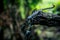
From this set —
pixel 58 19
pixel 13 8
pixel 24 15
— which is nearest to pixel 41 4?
pixel 24 15

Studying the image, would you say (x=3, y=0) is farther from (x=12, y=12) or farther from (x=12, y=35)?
(x=12, y=35)

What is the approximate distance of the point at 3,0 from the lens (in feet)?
7.63

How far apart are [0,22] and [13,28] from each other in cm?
20

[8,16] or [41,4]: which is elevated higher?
[41,4]

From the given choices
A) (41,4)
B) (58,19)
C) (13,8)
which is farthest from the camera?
(13,8)

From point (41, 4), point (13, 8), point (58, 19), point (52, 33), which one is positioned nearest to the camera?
point (58, 19)

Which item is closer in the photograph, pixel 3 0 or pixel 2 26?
pixel 3 0

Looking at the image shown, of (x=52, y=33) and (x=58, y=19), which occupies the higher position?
(x=58, y=19)

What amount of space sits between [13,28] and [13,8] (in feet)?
0.90

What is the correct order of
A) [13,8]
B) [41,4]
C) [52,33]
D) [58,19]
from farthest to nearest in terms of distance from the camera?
1. [13,8]
2. [52,33]
3. [41,4]
4. [58,19]

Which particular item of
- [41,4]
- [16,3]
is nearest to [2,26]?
[16,3]

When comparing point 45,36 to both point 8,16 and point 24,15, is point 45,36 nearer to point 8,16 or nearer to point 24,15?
point 24,15

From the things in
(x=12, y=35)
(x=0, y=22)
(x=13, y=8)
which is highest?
(x=13, y=8)

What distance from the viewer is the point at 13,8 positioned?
2.40 m
